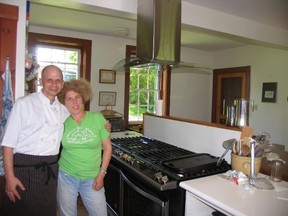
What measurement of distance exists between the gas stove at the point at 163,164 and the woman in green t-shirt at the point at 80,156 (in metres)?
0.26

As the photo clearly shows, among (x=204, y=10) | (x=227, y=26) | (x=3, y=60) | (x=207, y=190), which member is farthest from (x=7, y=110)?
(x=227, y=26)

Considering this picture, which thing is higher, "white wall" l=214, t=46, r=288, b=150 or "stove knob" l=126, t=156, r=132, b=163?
"white wall" l=214, t=46, r=288, b=150

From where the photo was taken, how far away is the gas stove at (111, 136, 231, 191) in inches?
55.5

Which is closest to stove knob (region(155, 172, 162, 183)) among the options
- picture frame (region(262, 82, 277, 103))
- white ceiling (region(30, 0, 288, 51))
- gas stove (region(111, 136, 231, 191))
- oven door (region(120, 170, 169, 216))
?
gas stove (region(111, 136, 231, 191))

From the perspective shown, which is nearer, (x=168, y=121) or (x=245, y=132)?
(x=245, y=132)

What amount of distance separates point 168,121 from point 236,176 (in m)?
1.06

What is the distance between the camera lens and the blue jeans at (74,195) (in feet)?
5.06

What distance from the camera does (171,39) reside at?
209 centimetres

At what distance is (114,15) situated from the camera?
228 centimetres

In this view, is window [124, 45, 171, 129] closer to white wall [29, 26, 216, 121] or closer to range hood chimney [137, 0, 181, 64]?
white wall [29, 26, 216, 121]

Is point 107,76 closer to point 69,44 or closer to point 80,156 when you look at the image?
point 69,44

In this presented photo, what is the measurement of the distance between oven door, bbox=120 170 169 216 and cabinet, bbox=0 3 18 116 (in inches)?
43.9

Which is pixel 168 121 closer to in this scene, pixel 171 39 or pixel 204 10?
pixel 171 39

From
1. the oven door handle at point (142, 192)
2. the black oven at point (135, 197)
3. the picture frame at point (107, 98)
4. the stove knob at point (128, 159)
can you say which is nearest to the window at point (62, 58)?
the picture frame at point (107, 98)
